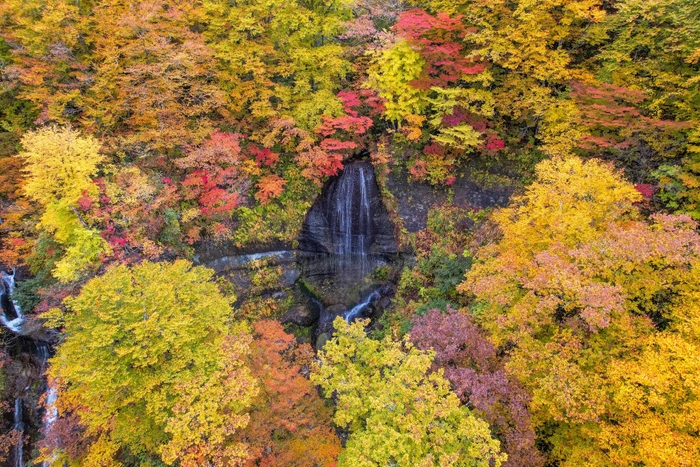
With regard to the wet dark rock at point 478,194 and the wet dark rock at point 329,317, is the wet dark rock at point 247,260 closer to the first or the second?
the wet dark rock at point 329,317

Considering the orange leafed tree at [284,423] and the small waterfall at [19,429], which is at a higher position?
the orange leafed tree at [284,423]

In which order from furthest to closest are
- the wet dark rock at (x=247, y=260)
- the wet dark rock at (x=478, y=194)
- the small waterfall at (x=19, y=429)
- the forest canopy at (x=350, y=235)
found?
the wet dark rock at (x=247, y=260) → the wet dark rock at (x=478, y=194) → the small waterfall at (x=19, y=429) → the forest canopy at (x=350, y=235)

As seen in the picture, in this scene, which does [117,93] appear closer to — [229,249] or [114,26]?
[114,26]

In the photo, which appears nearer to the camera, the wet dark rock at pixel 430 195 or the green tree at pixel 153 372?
the green tree at pixel 153 372

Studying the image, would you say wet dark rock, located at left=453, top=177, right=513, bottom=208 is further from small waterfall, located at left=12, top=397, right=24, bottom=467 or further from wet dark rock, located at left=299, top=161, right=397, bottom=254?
small waterfall, located at left=12, top=397, right=24, bottom=467

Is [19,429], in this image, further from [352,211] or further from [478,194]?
[478,194]

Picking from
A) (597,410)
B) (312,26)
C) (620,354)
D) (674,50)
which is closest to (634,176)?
(674,50)

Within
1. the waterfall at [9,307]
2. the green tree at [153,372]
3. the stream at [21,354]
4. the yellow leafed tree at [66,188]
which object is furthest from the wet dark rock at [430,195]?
the waterfall at [9,307]
